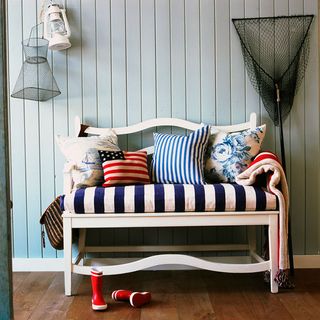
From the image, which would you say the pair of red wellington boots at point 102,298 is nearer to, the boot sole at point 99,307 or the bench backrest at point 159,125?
the boot sole at point 99,307

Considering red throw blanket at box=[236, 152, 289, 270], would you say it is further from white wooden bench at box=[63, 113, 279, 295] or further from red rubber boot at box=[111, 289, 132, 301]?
red rubber boot at box=[111, 289, 132, 301]

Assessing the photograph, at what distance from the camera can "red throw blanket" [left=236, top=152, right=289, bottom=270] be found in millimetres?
2615

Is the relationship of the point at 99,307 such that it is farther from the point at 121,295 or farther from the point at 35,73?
the point at 35,73

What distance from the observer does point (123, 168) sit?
282 cm

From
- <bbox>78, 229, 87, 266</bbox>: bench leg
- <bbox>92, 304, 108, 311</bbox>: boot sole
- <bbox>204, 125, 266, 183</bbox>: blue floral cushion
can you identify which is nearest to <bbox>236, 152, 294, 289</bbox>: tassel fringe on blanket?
<bbox>204, 125, 266, 183</bbox>: blue floral cushion

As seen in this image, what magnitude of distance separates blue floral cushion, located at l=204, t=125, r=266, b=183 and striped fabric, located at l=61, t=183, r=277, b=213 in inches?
11.4

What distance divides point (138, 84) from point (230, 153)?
2.50 ft

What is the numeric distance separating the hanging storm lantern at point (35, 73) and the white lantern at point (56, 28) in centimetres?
6

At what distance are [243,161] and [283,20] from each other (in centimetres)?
98

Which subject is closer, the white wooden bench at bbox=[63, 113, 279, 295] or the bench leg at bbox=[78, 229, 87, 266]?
the white wooden bench at bbox=[63, 113, 279, 295]

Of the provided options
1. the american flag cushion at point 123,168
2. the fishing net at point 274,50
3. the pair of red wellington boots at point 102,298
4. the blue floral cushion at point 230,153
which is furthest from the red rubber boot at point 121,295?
the fishing net at point 274,50

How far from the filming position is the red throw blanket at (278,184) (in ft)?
8.58

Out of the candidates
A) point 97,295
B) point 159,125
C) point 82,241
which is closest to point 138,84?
point 159,125

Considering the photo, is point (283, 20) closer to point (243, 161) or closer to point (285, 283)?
point (243, 161)
